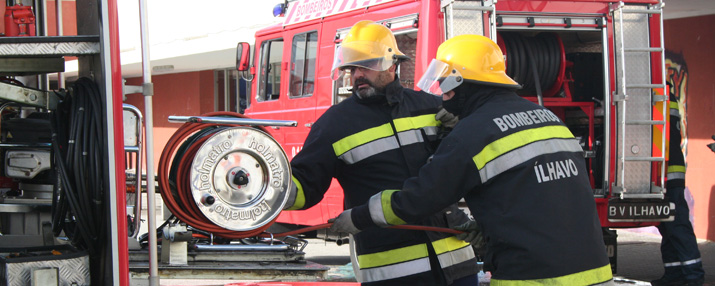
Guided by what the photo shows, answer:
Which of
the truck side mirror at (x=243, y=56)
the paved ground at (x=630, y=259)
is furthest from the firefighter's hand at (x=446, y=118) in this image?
the truck side mirror at (x=243, y=56)

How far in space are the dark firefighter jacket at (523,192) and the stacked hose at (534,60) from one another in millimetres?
4119

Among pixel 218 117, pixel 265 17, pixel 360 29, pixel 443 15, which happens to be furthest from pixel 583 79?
pixel 265 17

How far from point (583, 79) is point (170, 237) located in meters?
5.07

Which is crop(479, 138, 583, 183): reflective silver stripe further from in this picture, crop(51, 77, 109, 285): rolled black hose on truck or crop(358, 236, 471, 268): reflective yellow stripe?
crop(51, 77, 109, 285): rolled black hose on truck

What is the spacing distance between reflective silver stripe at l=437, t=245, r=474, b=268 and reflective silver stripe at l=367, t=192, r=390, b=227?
0.38 meters

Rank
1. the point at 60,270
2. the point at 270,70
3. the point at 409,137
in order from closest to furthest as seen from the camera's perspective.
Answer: the point at 60,270, the point at 409,137, the point at 270,70

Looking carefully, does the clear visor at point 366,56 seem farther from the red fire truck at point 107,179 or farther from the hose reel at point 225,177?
the hose reel at point 225,177

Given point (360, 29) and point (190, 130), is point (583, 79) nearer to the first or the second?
point (360, 29)

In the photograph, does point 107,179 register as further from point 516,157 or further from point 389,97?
point 516,157

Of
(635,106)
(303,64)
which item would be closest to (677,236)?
(635,106)

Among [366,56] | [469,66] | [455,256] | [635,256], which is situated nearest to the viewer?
[469,66]

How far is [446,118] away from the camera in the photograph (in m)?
4.04

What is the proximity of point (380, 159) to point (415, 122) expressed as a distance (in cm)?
25

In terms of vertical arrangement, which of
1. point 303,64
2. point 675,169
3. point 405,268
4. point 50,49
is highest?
point 303,64
